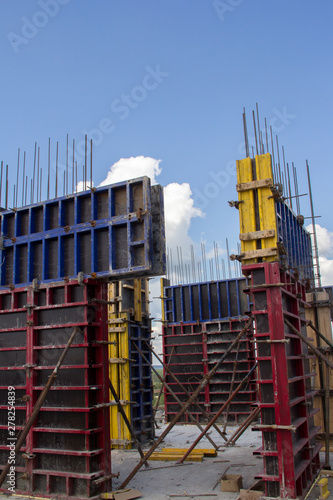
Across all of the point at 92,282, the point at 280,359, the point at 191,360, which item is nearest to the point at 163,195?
the point at 92,282

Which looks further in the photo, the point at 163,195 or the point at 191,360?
the point at 191,360

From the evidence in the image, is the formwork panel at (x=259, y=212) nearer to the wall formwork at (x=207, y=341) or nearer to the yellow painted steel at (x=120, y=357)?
the yellow painted steel at (x=120, y=357)

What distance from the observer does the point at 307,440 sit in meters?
8.60

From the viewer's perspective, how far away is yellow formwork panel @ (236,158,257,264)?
8.45 meters

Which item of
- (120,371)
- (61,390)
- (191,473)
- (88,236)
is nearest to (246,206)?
(88,236)

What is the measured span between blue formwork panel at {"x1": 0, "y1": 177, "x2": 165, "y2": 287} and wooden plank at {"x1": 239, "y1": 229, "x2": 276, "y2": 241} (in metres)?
1.72

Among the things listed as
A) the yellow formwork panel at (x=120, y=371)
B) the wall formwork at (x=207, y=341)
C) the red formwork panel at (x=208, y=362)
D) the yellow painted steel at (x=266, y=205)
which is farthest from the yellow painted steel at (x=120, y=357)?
the yellow painted steel at (x=266, y=205)

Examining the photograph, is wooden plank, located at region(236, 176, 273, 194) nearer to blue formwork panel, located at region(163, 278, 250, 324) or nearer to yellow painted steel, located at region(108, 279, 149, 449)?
yellow painted steel, located at region(108, 279, 149, 449)

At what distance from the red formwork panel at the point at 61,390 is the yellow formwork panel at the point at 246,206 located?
3.25 m

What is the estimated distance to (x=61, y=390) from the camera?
349 inches

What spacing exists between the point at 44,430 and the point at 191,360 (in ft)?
34.1

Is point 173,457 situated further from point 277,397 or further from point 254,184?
point 254,184

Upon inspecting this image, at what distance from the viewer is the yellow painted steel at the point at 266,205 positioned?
27.1ft

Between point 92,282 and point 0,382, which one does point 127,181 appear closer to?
point 92,282
